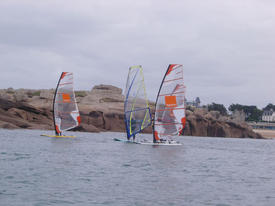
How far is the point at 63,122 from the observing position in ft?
209

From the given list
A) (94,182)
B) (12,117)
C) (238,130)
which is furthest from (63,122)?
(238,130)

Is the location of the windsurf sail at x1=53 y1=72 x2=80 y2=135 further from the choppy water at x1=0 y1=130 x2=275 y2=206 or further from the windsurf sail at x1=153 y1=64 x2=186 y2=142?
the choppy water at x1=0 y1=130 x2=275 y2=206

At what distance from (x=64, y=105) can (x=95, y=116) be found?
134 ft

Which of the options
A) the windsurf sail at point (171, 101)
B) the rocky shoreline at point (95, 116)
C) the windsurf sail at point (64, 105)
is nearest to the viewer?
the windsurf sail at point (171, 101)

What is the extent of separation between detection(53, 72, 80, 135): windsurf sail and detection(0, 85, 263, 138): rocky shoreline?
21.9 meters

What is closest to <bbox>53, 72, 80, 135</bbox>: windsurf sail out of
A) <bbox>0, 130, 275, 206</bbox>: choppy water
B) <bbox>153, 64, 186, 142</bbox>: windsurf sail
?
<bbox>153, 64, 186, 142</bbox>: windsurf sail

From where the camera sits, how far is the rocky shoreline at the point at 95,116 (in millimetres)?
88188

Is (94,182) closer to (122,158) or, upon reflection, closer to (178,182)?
(178,182)

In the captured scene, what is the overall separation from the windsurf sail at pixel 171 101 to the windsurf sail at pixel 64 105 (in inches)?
566

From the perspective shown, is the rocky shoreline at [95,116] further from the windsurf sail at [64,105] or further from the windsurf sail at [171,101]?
the windsurf sail at [171,101]

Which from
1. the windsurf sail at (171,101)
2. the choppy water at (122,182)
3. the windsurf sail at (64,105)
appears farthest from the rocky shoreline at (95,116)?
the choppy water at (122,182)

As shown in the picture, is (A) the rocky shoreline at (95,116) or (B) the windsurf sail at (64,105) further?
(A) the rocky shoreline at (95,116)

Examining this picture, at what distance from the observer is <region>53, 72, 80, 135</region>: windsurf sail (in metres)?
63.2

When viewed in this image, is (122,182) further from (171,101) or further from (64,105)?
(64,105)
